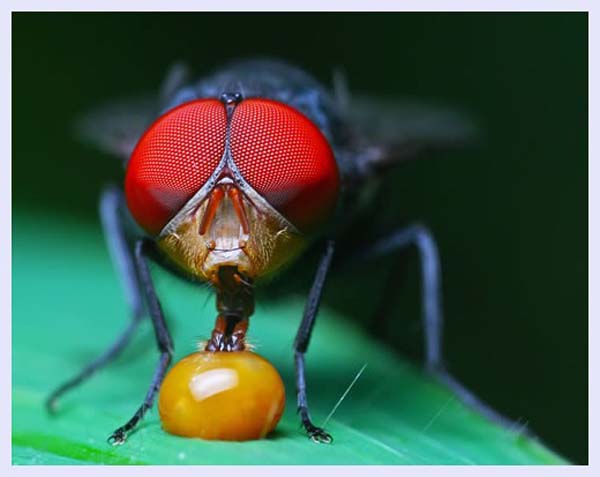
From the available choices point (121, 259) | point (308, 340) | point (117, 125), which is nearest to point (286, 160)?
point (308, 340)

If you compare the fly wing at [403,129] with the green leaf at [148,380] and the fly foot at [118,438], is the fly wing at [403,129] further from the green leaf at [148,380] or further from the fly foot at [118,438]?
the fly foot at [118,438]

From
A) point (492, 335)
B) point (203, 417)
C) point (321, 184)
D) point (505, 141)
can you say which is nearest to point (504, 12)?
point (505, 141)

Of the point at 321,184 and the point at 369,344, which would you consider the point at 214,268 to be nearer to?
the point at 321,184

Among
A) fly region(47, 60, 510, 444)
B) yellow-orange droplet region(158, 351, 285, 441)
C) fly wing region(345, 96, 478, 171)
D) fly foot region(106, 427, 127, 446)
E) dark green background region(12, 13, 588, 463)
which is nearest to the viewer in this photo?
yellow-orange droplet region(158, 351, 285, 441)

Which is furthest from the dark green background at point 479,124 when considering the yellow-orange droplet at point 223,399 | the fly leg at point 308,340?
the yellow-orange droplet at point 223,399

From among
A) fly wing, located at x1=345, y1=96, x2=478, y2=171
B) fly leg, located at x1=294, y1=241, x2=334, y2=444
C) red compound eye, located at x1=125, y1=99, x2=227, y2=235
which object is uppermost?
fly wing, located at x1=345, y1=96, x2=478, y2=171

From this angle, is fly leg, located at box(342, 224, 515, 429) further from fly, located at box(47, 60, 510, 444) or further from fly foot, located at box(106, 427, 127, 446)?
fly foot, located at box(106, 427, 127, 446)

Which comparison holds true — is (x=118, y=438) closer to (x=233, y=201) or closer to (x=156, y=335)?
(x=156, y=335)

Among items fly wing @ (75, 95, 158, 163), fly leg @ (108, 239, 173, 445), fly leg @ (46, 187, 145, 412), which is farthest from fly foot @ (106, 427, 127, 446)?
fly wing @ (75, 95, 158, 163)
